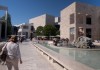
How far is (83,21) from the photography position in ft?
198

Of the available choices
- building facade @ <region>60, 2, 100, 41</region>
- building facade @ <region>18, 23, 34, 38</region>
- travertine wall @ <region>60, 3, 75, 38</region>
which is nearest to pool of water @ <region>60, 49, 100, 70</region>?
building facade @ <region>60, 2, 100, 41</region>

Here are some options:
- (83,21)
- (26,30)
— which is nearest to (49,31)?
(83,21)

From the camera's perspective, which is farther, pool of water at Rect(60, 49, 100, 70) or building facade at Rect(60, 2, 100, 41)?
building facade at Rect(60, 2, 100, 41)

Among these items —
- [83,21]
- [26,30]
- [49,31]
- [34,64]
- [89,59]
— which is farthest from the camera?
[26,30]

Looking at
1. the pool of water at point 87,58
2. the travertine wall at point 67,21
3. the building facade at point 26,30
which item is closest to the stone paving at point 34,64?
the pool of water at point 87,58

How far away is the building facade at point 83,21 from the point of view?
59812 mm

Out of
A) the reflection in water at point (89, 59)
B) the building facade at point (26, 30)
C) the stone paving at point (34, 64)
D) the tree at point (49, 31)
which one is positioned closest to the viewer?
the stone paving at point (34, 64)

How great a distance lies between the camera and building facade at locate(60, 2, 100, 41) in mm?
59812

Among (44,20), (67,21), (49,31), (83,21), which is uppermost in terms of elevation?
(44,20)

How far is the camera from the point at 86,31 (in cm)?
6181

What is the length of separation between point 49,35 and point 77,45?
155 feet

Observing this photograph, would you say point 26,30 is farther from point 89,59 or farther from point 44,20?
point 89,59

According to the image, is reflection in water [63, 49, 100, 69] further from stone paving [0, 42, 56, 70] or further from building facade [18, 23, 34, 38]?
building facade [18, 23, 34, 38]

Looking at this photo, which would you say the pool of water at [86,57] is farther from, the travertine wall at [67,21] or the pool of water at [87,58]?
the travertine wall at [67,21]
